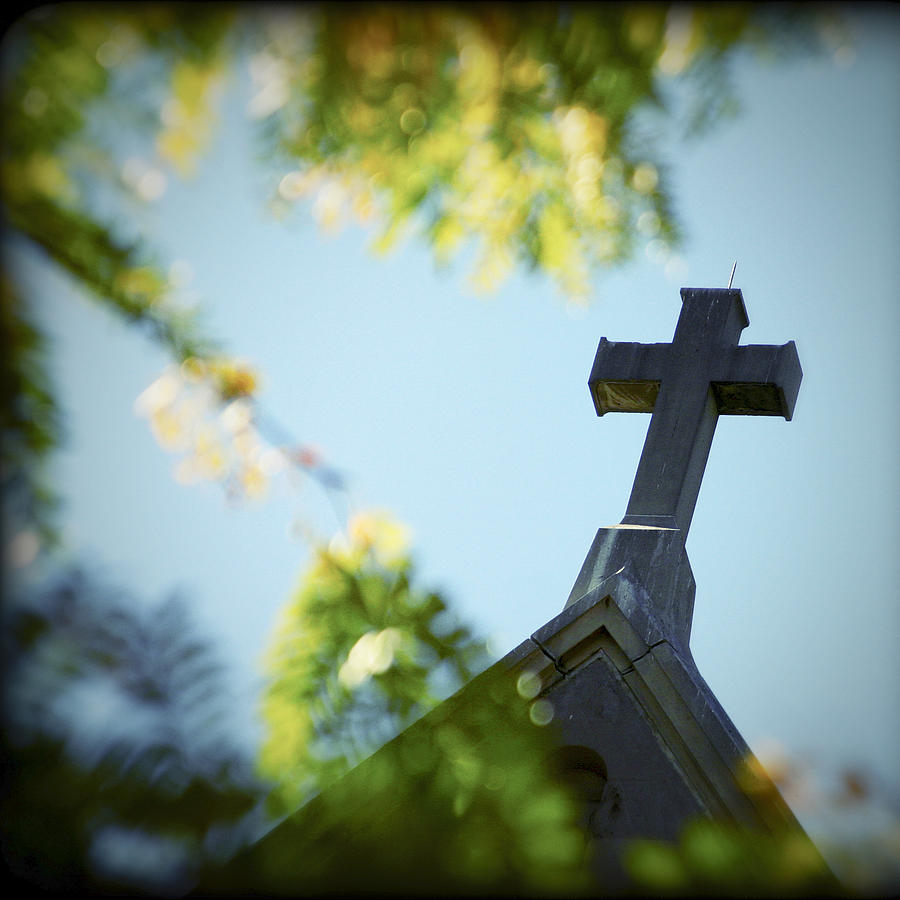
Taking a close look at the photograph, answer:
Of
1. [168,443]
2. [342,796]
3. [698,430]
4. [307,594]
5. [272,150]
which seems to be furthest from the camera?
[698,430]

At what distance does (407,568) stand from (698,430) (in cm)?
456

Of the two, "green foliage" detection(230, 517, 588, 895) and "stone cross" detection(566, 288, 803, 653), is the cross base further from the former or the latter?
"green foliage" detection(230, 517, 588, 895)

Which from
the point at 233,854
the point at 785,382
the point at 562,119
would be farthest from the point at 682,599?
the point at 233,854

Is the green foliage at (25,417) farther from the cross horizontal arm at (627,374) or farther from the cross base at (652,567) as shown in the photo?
the cross horizontal arm at (627,374)

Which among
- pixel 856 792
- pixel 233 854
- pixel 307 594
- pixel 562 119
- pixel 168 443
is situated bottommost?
pixel 233 854

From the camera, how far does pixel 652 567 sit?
5117 mm

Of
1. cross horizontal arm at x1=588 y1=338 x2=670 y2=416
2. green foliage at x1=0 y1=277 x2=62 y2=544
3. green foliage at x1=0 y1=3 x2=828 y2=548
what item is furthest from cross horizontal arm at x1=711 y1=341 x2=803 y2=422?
green foliage at x1=0 y1=277 x2=62 y2=544

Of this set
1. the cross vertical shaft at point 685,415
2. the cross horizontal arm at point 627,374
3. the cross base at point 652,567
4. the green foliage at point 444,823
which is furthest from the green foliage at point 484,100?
the cross horizontal arm at point 627,374

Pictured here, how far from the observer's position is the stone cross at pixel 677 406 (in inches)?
203

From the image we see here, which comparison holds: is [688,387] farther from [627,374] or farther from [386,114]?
[386,114]

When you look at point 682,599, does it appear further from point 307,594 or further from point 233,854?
point 233,854

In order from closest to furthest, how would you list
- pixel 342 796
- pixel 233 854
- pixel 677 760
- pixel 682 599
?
pixel 233 854 → pixel 342 796 → pixel 677 760 → pixel 682 599

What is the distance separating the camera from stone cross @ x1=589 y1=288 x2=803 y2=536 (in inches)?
222

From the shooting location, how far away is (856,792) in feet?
4.78
